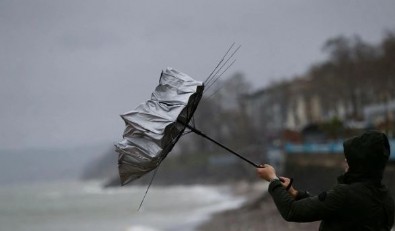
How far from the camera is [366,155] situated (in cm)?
279

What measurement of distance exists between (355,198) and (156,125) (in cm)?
113

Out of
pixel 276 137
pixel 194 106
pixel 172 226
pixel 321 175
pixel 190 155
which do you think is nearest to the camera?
pixel 194 106

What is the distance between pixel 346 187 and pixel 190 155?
117039 millimetres

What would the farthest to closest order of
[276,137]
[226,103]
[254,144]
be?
[226,103]
[254,144]
[276,137]

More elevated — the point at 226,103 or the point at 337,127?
the point at 226,103

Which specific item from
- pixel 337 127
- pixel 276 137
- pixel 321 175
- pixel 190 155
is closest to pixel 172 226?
pixel 321 175

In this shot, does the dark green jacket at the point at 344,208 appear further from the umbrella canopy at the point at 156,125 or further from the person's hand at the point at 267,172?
the umbrella canopy at the point at 156,125

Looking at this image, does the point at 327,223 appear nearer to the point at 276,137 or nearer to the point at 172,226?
the point at 172,226

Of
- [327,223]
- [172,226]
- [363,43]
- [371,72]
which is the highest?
[363,43]

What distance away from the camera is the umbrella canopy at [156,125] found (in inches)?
135

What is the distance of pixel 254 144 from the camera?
85125 millimetres

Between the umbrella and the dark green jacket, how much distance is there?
61cm

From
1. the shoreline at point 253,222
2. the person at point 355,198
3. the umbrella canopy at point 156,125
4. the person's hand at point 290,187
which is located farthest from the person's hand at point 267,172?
the shoreline at point 253,222

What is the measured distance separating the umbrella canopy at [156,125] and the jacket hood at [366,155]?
974 mm
